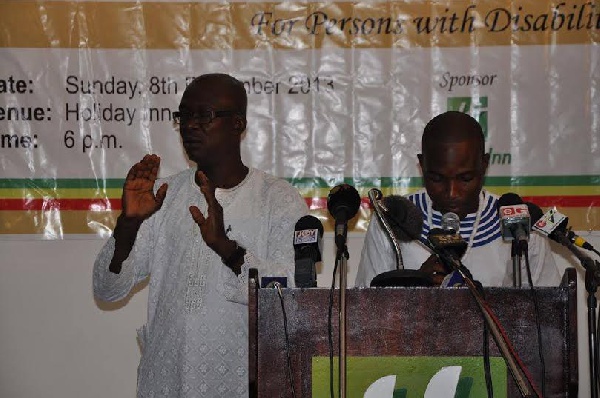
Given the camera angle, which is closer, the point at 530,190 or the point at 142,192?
the point at 142,192

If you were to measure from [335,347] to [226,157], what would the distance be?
139 centimetres

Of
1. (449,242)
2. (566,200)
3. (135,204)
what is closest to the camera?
(449,242)

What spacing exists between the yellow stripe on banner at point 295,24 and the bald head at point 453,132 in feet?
5.04

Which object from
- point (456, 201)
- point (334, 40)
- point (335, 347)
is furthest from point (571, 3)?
point (335, 347)

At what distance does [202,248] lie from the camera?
12.5 ft

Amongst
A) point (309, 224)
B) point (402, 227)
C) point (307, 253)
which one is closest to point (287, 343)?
point (307, 253)

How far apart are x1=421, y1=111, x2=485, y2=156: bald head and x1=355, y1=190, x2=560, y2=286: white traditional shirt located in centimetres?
21

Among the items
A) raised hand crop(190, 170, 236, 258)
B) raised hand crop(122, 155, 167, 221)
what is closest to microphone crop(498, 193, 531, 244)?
raised hand crop(190, 170, 236, 258)

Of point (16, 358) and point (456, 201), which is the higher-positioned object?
Result: point (456, 201)

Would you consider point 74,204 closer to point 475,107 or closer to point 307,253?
point 475,107

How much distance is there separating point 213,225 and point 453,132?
978 mm

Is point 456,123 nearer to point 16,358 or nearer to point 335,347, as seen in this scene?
point 335,347

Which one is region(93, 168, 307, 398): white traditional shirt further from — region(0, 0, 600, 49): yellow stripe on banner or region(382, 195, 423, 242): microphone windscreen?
region(0, 0, 600, 49): yellow stripe on banner

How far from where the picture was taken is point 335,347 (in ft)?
8.98
